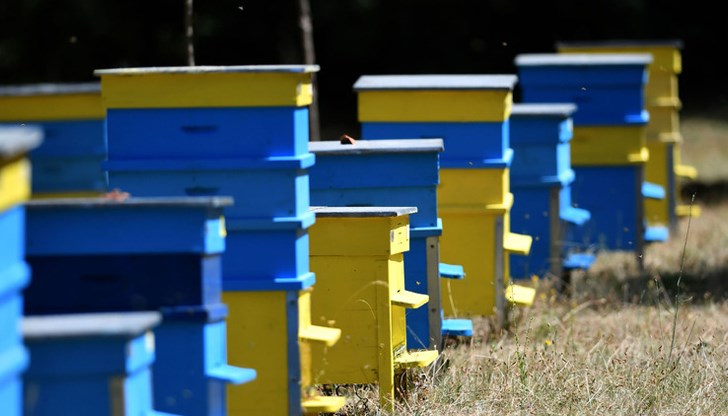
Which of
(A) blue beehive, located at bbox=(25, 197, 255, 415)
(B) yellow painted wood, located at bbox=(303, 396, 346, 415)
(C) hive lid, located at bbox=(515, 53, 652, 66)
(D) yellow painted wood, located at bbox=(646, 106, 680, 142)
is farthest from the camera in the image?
(D) yellow painted wood, located at bbox=(646, 106, 680, 142)

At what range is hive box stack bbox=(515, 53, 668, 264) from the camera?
814 cm

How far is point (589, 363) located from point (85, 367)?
8.51 feet

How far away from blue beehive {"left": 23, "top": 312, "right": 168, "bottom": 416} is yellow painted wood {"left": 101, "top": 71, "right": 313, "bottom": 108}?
1110 millimetres

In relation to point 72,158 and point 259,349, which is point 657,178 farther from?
point 259,349

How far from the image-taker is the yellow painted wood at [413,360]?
15.6 feet

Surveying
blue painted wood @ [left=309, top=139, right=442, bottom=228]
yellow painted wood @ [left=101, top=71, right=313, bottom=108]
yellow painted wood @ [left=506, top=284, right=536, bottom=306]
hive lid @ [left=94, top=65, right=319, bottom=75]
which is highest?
hive lid @ [left=94, top=65, right=319, bottom=75]

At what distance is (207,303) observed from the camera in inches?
139

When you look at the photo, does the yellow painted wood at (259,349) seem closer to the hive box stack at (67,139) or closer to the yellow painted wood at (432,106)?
the yellow painted wood at (432,106)

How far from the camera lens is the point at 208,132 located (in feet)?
13.4

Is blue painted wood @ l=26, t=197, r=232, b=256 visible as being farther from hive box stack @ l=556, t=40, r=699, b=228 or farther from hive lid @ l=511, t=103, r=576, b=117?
hive box stack @ l=556, t=40, r=699, b=228

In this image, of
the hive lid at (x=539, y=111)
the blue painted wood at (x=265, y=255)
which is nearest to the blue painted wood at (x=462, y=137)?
the hive lid at (x=539, y=111)

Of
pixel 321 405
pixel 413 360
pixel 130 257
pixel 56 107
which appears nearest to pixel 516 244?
pixel 413 360

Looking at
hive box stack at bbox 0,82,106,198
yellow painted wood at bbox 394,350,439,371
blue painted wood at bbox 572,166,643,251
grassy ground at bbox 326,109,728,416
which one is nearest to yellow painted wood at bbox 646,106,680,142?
blue painted wood at bbox 572,166,643,251

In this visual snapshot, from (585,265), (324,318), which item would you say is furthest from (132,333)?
(585,265)
